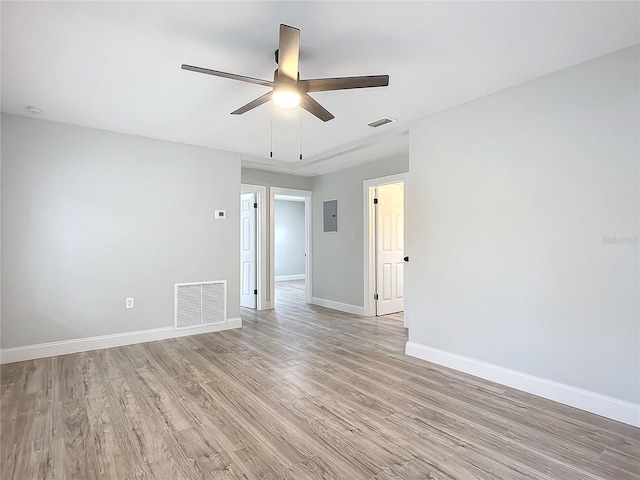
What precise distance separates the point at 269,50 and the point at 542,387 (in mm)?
3198

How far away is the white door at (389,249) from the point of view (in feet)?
17.8

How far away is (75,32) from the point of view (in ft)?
6.81

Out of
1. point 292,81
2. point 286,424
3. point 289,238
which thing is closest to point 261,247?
point 286,424

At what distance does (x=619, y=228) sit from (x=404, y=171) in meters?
2.85

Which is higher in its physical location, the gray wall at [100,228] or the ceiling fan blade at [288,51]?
the ceiling fan blade at [288,51]

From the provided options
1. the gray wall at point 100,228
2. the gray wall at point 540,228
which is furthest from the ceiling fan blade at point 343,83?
the gray wall at point 100,228

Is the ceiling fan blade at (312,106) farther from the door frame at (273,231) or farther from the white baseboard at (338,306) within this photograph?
the white baseboard at (338,306)

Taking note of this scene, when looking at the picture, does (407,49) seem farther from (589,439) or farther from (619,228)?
(589,439)

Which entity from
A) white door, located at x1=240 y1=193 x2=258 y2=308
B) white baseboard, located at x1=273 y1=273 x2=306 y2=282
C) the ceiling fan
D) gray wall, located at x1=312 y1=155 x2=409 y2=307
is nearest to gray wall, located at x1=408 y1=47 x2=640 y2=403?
the ceiling fan

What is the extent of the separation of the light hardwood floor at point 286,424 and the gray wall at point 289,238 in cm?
708

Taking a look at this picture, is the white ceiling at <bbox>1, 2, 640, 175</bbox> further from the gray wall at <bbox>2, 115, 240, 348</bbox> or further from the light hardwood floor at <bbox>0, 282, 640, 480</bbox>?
the light hardwood floor at <bbox>0, 282, 640, 480</bbox>

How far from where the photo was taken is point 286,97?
2.14 meters

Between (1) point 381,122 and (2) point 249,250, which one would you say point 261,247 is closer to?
(2) point 249,250

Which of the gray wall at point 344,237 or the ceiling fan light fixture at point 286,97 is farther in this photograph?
the gray wall at point 344,237
